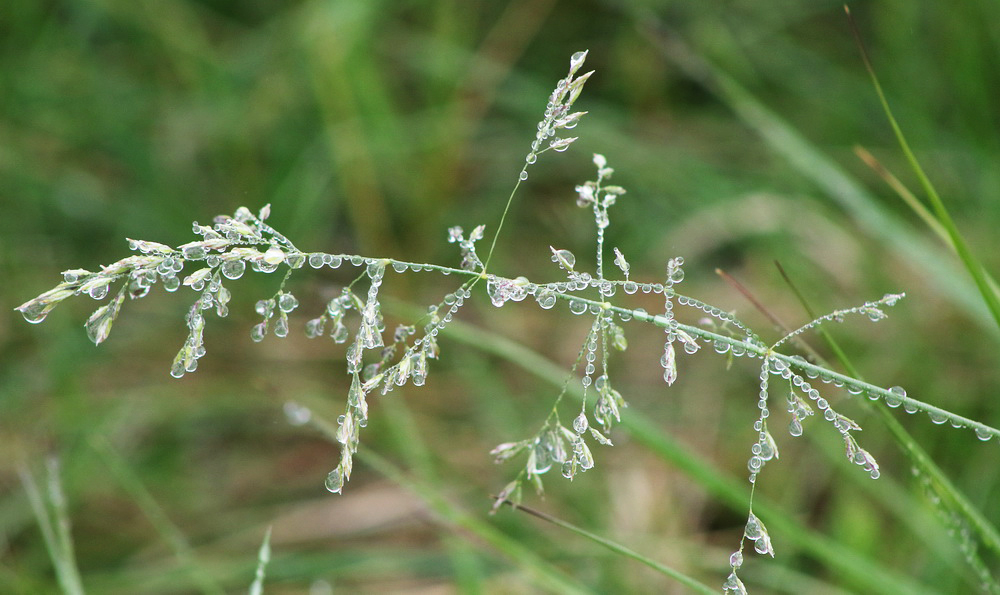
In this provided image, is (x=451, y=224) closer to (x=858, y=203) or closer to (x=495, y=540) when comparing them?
(x=858, y=203)

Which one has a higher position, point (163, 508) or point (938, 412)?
point (163, 508)

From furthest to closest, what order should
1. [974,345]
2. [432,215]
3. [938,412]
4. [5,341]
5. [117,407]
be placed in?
[432,215]
[5,341]
[117,407]
[974,345]
[938,412]

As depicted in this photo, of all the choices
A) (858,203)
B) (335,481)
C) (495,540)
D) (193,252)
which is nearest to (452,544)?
(495,540)

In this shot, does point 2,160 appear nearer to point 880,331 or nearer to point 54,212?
point 54,212

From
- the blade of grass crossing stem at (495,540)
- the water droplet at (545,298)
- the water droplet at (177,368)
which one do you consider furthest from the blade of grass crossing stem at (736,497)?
the water droplet at (177,368)

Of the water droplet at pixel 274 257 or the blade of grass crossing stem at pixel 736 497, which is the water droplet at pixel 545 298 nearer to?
the water droplet at pixel 274 257

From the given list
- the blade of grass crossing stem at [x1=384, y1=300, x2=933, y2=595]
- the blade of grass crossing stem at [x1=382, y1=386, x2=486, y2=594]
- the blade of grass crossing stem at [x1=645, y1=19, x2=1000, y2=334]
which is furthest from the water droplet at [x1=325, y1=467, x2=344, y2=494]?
the blade of grass crossing stem at [x1=645, y1=19, x2=1000, y2=334]

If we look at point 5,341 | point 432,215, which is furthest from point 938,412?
point 5,341

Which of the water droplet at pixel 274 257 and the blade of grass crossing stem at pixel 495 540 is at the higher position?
the water droplet at pixel 274 257
